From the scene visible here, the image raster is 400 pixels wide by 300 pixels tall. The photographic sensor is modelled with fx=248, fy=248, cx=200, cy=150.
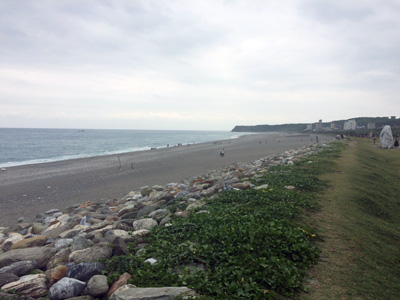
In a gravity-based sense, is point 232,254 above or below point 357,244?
above

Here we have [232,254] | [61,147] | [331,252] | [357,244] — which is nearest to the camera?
[232,254]

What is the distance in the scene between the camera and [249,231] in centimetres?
500

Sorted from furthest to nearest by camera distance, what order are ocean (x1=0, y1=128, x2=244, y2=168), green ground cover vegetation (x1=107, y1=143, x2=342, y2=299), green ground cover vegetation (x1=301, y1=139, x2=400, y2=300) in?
ocean (x1=0, y1=128, x2=244, y2=168), green ground cover vegetation (x1=301, y1=139, x2=400, y2=300), green ground cover vegetation (x1=107, y1=143, x2=342, y2=299)

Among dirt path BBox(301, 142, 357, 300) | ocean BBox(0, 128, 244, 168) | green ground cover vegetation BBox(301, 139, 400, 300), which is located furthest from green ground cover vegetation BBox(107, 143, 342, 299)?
ocean BBox(0, 128, 244, 168)

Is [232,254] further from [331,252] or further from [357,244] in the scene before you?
[357,244]

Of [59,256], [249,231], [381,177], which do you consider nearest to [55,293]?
[59,256]

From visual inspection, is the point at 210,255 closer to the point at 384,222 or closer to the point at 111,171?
the point at 384,222

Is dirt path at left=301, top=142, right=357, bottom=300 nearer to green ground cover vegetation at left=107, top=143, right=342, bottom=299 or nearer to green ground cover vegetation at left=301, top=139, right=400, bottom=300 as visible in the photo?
green ground cover vegetation at left=301, top=139, right=400, bottom=300

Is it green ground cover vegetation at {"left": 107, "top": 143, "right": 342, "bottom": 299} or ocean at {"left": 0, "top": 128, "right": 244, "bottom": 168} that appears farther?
ocean at {"left": 0, "top": 128, "right": 244, "bottom": 168}

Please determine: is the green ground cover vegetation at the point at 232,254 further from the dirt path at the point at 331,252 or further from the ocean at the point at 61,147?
the ocean at the point at 61,147

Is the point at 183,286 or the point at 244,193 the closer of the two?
the point at 183,286

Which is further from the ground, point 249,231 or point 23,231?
point 249,231

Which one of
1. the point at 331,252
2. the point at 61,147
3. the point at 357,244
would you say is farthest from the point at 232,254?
the point at 61,147

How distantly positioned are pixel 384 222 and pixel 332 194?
6.29 feet
